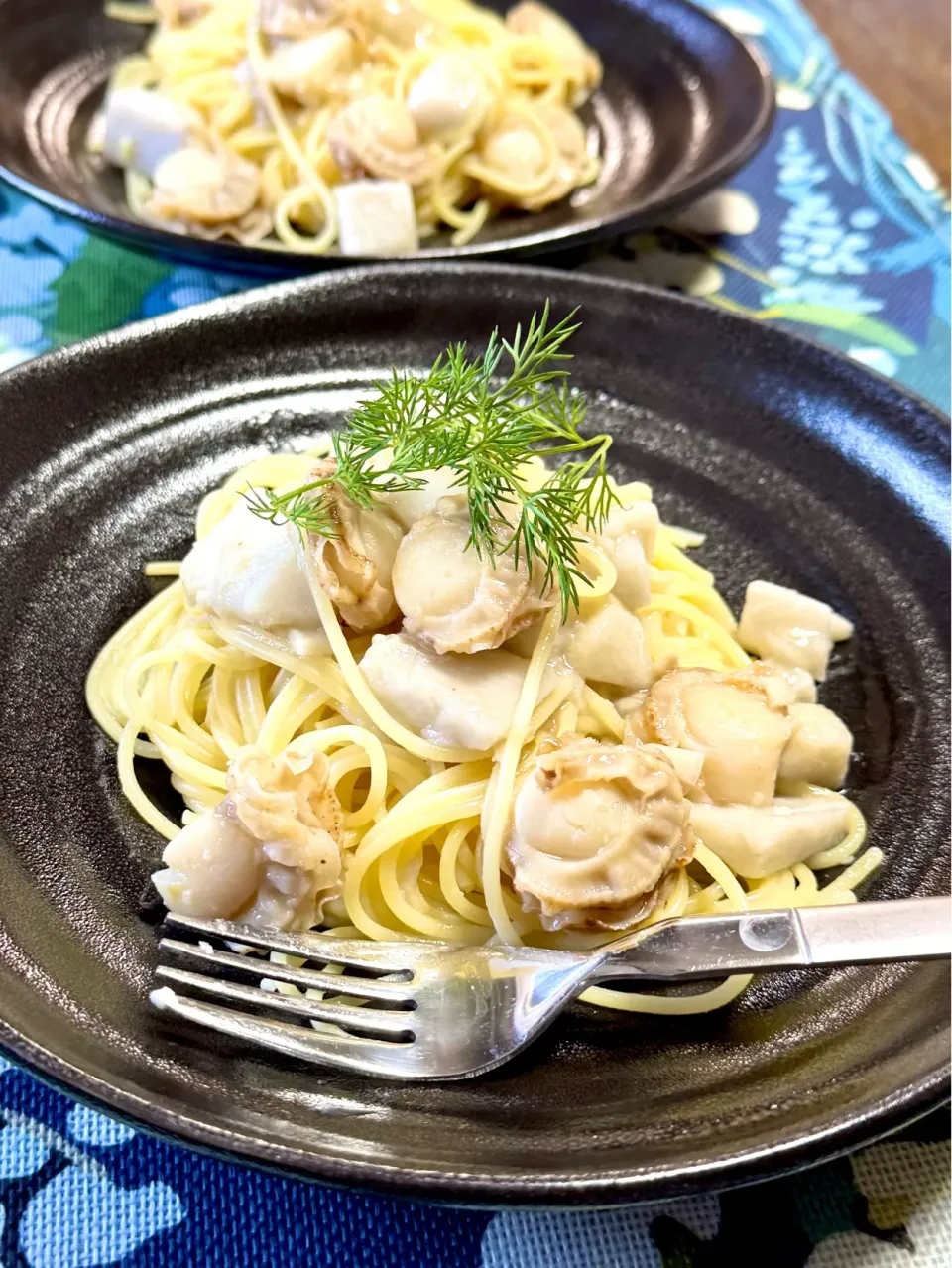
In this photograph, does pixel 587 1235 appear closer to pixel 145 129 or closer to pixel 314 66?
pixel 145 129

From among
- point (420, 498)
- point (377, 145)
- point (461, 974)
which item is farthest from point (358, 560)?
point (377, 145)

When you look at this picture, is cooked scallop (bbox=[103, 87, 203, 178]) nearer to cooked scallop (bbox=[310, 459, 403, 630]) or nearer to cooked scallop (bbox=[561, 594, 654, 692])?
cooked scallop (bbox=[310, 459, 403, 630])

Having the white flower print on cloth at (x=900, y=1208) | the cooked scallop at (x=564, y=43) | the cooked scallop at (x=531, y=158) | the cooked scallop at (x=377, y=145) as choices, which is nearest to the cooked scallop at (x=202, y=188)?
the cooked scallop at (x=377, y=145)

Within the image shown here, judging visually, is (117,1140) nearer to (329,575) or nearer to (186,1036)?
(186,1036)

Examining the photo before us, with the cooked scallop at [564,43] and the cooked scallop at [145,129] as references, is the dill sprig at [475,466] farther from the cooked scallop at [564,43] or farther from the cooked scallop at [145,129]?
the cooked scallop at [564,43]

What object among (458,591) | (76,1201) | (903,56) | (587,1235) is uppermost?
(903,56)
